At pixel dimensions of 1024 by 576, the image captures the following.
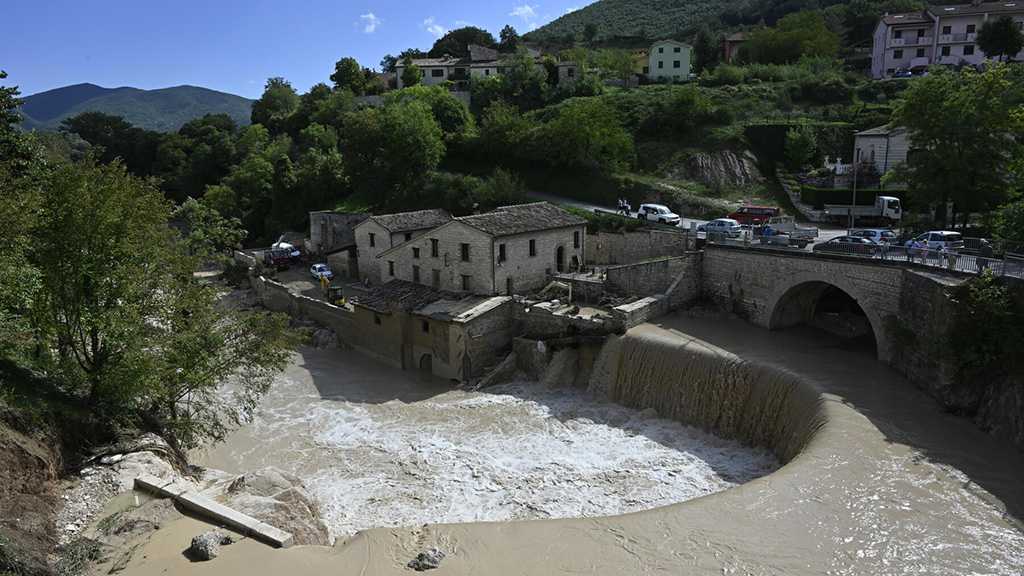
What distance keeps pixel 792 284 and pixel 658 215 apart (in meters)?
13.2

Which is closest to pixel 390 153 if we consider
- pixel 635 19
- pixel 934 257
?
pixel 934 257

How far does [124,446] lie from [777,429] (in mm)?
20497

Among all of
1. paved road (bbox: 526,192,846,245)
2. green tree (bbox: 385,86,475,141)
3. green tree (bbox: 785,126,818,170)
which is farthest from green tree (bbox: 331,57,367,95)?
green tree (bbox: 785,126,818,170)

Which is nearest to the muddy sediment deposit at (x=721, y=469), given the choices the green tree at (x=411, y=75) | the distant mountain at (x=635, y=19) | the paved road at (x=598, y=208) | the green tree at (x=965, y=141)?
the green tree at (x=965, y=141)

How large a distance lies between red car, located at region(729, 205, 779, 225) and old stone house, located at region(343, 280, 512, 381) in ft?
56.6

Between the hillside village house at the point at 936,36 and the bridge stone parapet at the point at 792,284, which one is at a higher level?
the hillside village house at the point at 936,36

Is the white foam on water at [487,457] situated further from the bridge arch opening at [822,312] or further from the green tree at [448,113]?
the green tree at [448,113]

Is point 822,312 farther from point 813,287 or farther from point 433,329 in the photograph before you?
point 433,329

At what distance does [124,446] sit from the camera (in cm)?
1933

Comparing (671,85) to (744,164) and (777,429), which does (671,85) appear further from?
(777,429)

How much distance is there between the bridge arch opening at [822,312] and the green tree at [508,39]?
8638 centimetres

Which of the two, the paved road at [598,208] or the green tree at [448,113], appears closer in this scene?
the paved road at [598,208]

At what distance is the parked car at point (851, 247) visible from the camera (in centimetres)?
2691

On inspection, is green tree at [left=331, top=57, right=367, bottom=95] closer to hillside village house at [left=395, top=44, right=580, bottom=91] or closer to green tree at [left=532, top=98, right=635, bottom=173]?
hillside village house at [left=395, top=44, right=580, bottom=91]
